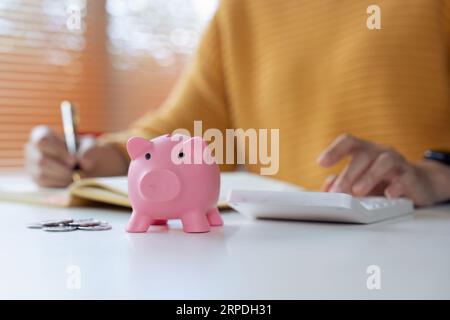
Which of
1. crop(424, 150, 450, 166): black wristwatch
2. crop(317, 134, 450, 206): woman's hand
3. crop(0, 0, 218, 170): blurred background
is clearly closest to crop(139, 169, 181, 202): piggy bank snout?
crop(317, 134, 450, 206): woman's hand

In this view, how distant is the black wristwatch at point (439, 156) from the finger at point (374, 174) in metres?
0.15

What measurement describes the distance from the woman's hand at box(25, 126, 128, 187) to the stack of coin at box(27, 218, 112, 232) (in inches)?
19.3

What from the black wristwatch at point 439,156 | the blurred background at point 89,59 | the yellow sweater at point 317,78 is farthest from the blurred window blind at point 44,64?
the black wristwatch at point 439,156

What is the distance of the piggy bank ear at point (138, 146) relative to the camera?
559mm

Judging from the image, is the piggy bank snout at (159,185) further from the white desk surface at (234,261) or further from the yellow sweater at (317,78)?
the yellow sweater at (317,78)

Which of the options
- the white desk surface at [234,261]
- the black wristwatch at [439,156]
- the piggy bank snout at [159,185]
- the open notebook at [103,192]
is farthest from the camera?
the black wristwatch at [439,156]

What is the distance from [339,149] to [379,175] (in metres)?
0.06

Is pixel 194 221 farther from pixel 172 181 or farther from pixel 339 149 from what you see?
pixel 339 149

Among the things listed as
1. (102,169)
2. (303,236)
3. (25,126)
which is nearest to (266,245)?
(303,236)

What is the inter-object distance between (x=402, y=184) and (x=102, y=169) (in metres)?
0.54

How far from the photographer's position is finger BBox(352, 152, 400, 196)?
31.0 inches

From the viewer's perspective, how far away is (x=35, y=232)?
0.59 metres

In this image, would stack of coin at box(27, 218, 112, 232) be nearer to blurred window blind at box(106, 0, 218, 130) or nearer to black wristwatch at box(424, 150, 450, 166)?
black wristwatch at box(424, 150, 450, 166)
